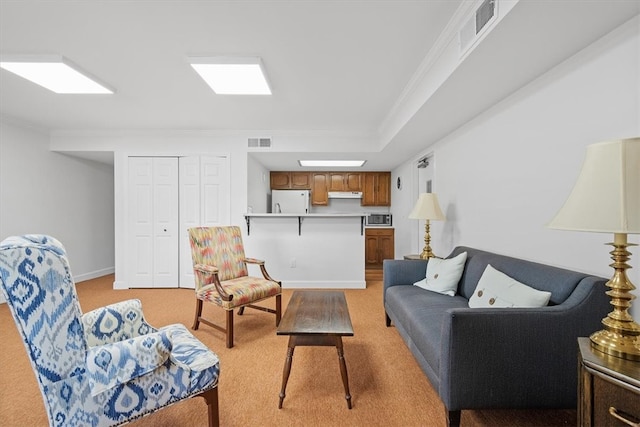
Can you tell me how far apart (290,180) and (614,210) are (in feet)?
18.0

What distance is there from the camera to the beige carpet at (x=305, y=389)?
1.51 metres

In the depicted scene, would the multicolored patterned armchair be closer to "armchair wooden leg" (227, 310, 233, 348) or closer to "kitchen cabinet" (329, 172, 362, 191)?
"armchair wooden leg" (227, 310, 233, 348)

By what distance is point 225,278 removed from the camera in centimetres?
289

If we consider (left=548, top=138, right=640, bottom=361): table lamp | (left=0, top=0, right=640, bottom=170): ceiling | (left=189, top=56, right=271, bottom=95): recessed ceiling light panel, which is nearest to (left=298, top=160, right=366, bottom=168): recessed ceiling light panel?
(left=0, top=0, right=640, bottom=170): ceiling

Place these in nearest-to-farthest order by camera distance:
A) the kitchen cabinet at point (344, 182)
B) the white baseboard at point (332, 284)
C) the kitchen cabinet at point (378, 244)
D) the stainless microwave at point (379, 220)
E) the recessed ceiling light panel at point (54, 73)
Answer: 1. the recessed ceiling light panel at point (54, 73)
2. the white baseboard at point (332, 284)
3. the kitchen cabinet at point (378, 244)
4. the stainless microwave at point (379, 220)
5. the kitchen cabinet at point (344, 182)

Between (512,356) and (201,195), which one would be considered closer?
(512,356)

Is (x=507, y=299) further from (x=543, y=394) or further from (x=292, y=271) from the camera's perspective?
(x=292, y=271)

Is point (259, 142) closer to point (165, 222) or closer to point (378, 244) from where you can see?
point (165, 222)

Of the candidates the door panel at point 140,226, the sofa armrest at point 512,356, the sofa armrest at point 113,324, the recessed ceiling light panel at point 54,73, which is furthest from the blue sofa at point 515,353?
the door panel at point 140,226

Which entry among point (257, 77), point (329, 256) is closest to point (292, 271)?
point (329, 256)

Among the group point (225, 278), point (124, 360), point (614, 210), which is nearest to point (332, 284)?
point (225, 278)

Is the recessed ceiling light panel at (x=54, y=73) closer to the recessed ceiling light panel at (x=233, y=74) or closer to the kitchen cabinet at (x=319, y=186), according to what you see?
the recessed ceiling light panel at (x=233, y=74)

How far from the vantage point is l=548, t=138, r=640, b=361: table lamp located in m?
0.91

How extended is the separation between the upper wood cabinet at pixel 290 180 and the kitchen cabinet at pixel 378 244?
5.48 feet
